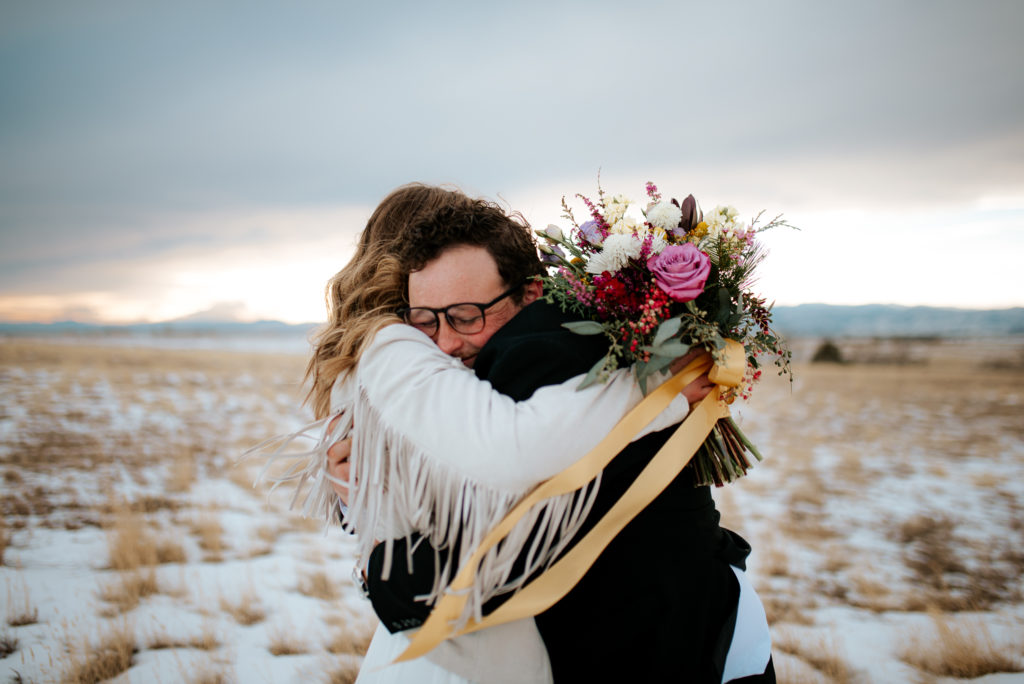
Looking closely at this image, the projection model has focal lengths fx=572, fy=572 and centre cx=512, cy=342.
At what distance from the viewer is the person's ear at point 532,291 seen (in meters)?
2.13

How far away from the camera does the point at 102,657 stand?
10.8 ft

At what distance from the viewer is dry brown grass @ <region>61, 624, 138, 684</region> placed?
3154 millimetres

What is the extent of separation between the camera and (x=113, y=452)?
26.1 ft

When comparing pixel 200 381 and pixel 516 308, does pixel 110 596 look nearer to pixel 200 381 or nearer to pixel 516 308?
pixel 516 308

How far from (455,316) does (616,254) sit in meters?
0.57

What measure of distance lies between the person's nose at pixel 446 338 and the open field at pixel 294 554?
1664mm

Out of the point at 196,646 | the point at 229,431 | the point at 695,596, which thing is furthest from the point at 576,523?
the point at 229,431

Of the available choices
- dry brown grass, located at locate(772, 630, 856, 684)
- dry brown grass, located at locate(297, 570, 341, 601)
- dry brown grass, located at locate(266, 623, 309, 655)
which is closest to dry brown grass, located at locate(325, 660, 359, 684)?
dry brown grass, located at locate(266, 623, 309, 655)

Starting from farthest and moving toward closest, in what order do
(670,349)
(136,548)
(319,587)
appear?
(136,548), (319,587), (670,349)

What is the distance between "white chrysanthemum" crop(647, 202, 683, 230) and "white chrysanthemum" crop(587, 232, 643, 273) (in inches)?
6.1

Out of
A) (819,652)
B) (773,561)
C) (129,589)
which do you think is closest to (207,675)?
(129,589)

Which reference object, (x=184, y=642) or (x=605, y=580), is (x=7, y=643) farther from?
(x=605, y=580)

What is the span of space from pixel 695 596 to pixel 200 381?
52.6ft

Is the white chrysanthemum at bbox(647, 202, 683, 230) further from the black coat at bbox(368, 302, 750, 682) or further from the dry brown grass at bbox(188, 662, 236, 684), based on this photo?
the dry brown grass at bbox(188, 662, 236, 684)
